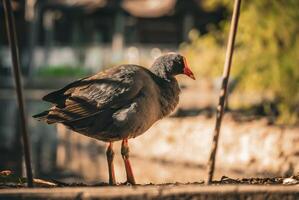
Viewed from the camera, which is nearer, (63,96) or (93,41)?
(63,96)

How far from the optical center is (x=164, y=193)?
10.6 feet

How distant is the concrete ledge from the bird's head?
43.3 inches

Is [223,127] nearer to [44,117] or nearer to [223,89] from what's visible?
[44,117]

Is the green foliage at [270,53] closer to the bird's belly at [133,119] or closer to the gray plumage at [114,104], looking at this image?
the gray plumage at [114,104]

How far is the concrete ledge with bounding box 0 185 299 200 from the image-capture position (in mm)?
3197

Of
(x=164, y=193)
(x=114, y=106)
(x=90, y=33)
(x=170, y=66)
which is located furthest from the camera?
(x=90, y=33)

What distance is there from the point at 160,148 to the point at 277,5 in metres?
4.57

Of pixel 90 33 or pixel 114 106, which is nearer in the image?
pixel 114 106

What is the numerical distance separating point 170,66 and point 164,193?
46.9 inches

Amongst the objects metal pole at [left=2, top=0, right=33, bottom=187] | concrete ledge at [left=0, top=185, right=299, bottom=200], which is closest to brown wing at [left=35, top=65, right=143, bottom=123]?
metal pole at [left=2, top=0, right=33, bottom=187]

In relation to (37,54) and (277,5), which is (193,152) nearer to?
(277,5)

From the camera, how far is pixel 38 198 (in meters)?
3.19

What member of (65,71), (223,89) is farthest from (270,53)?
(65,71)

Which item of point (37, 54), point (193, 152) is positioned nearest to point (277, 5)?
point (193, 152)
